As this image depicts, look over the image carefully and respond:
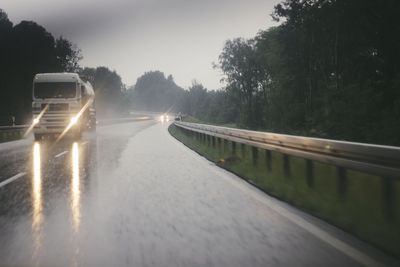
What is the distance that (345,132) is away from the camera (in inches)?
1072

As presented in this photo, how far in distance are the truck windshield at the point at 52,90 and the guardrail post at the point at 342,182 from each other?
62.1ft

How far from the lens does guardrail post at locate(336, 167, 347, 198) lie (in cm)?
748

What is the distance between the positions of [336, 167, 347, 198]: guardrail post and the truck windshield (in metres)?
18.9

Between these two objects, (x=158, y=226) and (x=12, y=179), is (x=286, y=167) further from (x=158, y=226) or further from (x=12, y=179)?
(x=12, y=179)

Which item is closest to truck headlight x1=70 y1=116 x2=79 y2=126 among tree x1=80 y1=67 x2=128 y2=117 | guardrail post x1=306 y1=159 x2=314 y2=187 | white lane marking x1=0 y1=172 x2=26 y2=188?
white lane marking x1=0 y1=172 x2=26 y2=188

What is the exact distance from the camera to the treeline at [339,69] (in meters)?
27.6

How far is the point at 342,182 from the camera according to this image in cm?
757

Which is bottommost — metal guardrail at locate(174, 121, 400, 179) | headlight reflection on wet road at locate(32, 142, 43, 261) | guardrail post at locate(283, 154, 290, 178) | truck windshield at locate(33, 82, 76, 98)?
headlight reflection on wet road at locate(32, 142, 43, 261)

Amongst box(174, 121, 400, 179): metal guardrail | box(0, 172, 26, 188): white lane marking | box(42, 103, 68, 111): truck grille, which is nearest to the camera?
box(174, 121, 400, 179): metal guardrail

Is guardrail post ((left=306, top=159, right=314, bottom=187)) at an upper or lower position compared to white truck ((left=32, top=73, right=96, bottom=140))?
lower

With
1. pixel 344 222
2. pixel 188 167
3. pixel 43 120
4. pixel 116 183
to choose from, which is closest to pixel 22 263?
pixel 344 222

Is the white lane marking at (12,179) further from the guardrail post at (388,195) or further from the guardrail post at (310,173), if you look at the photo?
the guardrail post at (388,195)

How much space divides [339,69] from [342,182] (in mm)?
35466

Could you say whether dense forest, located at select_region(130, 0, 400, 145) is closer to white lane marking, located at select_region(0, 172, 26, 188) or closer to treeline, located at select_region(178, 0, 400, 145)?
treeline, located at select_region(178, 0, 400, 145)
